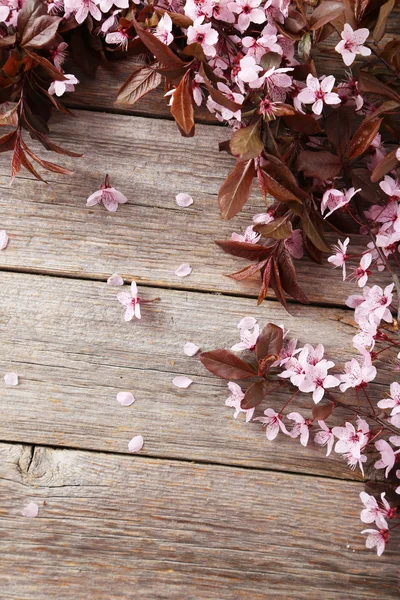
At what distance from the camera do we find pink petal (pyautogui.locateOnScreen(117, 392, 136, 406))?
1.16 metres

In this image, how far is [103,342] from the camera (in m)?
1.18

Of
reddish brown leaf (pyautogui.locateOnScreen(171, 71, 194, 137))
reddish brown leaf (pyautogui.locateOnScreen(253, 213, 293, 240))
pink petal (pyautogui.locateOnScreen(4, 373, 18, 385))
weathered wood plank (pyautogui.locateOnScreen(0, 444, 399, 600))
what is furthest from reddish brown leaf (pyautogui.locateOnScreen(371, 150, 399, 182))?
pink petal (pyautogui.locateOnScreen(4, 373, 18, 385))

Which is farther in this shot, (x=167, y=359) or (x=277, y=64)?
(x=167, y=359)

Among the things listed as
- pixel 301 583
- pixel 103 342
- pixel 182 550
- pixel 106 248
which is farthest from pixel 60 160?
pixel 301 583

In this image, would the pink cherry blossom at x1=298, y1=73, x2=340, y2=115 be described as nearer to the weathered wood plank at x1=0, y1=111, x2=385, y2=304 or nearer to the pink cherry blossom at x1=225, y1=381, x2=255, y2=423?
the weathered wood plank at x1=0, y1=111, x2=385, y2=304

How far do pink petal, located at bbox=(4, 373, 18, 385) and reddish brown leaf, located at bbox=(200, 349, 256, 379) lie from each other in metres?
0.34

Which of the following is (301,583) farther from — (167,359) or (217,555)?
(167,359)

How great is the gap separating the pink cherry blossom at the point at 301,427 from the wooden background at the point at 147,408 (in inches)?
1.1

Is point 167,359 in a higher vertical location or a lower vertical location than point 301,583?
higher

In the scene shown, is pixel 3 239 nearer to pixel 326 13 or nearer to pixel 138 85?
pixel 138 85

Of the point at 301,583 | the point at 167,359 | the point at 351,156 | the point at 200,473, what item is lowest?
the point at 301,583

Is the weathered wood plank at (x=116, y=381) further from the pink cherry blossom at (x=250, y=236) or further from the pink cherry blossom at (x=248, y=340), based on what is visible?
the pink cherry blossom at (x=250, y=236)

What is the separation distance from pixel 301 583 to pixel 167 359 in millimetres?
467

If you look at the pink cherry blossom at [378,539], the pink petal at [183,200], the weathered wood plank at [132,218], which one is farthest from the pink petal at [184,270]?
the pink cherry blossom at [378,539]
